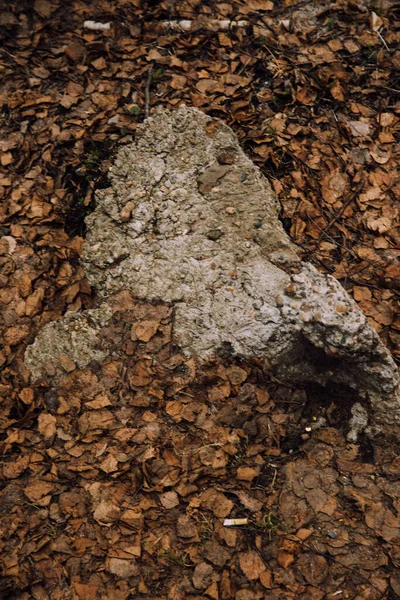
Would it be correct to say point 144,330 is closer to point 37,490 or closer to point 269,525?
point 37,490

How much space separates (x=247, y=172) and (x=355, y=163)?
26.1 inches

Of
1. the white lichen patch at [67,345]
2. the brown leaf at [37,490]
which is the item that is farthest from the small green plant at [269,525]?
the white lichen patch at [67,345]

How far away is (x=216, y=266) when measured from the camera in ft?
8.63

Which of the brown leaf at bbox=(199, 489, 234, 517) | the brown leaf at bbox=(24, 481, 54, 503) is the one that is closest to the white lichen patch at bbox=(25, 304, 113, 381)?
the brown leaf at bbox=(24, 481, 54, 503)

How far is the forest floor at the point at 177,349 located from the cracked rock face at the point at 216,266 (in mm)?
107

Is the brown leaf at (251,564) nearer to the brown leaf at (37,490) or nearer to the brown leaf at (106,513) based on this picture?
the brown leaf at (106,513)

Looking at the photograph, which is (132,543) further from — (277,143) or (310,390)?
(277,143)

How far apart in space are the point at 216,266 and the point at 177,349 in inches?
17.7

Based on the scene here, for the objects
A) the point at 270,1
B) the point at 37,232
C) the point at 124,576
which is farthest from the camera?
the point at 270,1

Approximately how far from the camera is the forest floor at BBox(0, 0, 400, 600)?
2273 millimetres

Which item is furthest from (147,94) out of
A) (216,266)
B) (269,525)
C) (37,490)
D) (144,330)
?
(269,525)

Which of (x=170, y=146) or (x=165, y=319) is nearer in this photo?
(x=165, y=319)

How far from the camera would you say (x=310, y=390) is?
102 inches

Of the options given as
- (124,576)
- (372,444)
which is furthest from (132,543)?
(372,444)
